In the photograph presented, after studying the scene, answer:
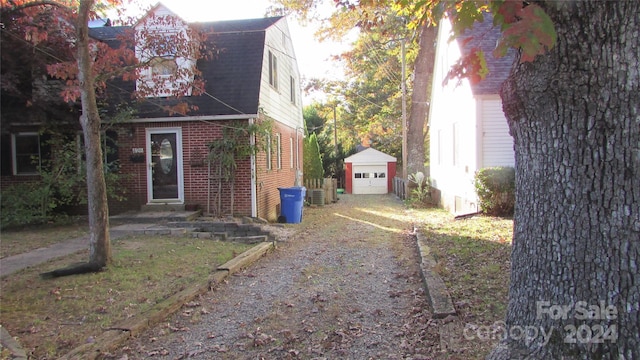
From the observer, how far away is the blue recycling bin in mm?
14016

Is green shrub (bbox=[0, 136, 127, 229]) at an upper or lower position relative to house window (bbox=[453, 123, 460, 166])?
lower

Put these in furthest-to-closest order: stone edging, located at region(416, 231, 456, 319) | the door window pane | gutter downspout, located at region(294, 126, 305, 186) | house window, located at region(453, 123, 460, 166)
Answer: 1. gutter downspout, located at region(294, 126, 305, 186)
2. house window, located at region(453, 123, 460, 166)
3. the door window pane
4. stone edging, located at region(416, 231, 456, 319)

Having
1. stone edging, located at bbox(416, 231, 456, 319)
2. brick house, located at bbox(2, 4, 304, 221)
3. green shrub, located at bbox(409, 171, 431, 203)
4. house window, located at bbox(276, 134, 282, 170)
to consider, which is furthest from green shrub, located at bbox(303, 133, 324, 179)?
stone edging, located at bbox(416, 231, 456, 319)

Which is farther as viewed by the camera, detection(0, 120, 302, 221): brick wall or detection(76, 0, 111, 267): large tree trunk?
detection(0, 120, 302, 221): brick wall

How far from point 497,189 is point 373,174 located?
2069cm

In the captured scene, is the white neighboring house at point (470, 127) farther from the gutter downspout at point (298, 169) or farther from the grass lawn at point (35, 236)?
the grass lawn at point (35, 236)

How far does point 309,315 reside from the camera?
525 cm

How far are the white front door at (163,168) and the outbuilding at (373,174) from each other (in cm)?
2079

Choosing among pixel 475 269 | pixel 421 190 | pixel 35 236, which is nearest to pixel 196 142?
pixel 35 236

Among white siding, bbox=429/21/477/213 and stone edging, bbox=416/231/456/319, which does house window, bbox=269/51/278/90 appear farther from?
stone edging, bbox=416/231/456/319

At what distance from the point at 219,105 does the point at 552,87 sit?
36.2ft

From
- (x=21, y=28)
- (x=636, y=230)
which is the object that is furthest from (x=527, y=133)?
(x=21, y=28)

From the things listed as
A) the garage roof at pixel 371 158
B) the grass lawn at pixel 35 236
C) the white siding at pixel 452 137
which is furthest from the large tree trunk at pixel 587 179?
the garage roof at pixel 371 158

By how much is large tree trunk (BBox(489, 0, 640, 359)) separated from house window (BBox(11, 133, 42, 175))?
14.5 metres
